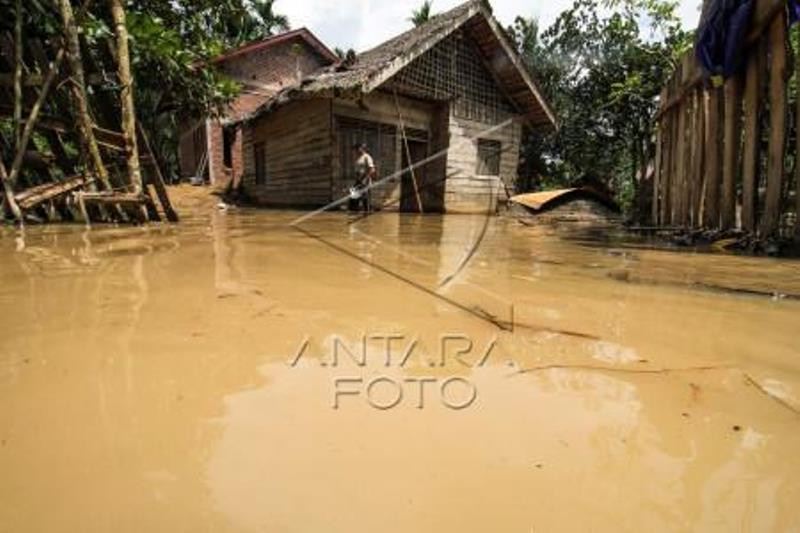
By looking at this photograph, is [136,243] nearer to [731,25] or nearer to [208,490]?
[208,490]

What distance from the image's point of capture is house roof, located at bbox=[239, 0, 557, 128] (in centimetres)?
892

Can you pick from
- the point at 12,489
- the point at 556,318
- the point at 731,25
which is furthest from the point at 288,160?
the point at 12,489

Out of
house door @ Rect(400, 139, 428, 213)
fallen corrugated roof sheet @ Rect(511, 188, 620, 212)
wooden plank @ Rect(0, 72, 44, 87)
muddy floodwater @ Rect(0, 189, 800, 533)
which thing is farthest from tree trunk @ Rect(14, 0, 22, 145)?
fallen corrugated roof sheet @ Rect(511, 188, 620, 212)

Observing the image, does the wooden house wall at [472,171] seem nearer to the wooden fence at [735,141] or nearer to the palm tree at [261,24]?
the wooden fence at [735,141]

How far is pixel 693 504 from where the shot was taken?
75 cm

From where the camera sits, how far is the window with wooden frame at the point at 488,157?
1275 cm

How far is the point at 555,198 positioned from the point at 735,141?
581 centimetres

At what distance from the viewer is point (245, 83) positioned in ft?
58.4

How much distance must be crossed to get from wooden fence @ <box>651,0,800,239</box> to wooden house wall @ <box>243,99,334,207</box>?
6.51m

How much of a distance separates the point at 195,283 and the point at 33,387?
1083 millimetres

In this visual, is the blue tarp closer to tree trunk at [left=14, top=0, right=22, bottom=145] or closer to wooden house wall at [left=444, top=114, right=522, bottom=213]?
tree trunk at [left=14, top=0, right=22, bottom=145]

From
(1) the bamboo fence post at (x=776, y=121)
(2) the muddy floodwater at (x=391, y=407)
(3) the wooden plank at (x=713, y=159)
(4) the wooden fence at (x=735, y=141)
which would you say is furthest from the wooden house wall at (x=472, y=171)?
(2) the muddy floodwater at (x=391, y=407)

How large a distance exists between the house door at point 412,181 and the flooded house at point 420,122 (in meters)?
0.02

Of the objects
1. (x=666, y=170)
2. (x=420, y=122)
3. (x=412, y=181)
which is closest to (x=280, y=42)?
(x=420, y=122)
